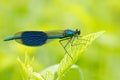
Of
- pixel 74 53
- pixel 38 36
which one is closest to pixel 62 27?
pixel 38 36

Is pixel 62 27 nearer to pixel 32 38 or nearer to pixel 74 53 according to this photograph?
pixel 32 38

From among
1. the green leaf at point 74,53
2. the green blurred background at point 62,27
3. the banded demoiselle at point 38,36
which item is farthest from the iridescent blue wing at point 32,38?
the green blurred background at point 62,27

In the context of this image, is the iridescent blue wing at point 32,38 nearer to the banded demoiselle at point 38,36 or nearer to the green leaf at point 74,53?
the banded demoiselle at point 38,36

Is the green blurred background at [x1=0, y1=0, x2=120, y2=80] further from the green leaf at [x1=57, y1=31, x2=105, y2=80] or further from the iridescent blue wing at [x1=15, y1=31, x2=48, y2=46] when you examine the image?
the green leaf at [x1=57, y1=31, x2=105, y2=80]

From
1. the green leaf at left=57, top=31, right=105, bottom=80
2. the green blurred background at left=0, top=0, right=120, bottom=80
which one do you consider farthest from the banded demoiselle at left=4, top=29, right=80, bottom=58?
the green blurred background at left=0, top=0, right=120, bottom=80

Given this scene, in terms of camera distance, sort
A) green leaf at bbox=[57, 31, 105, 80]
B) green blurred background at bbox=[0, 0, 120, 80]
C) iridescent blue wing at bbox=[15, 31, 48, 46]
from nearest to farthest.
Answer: green leaf at bbox=[57, 31, 105, 80] → iridescent blue wing at bbox=[15, 31, 48, 46] → green blurred background at bbox=[0, 0, 120, 80]

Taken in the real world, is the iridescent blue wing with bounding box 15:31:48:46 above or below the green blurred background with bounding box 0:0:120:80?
above
